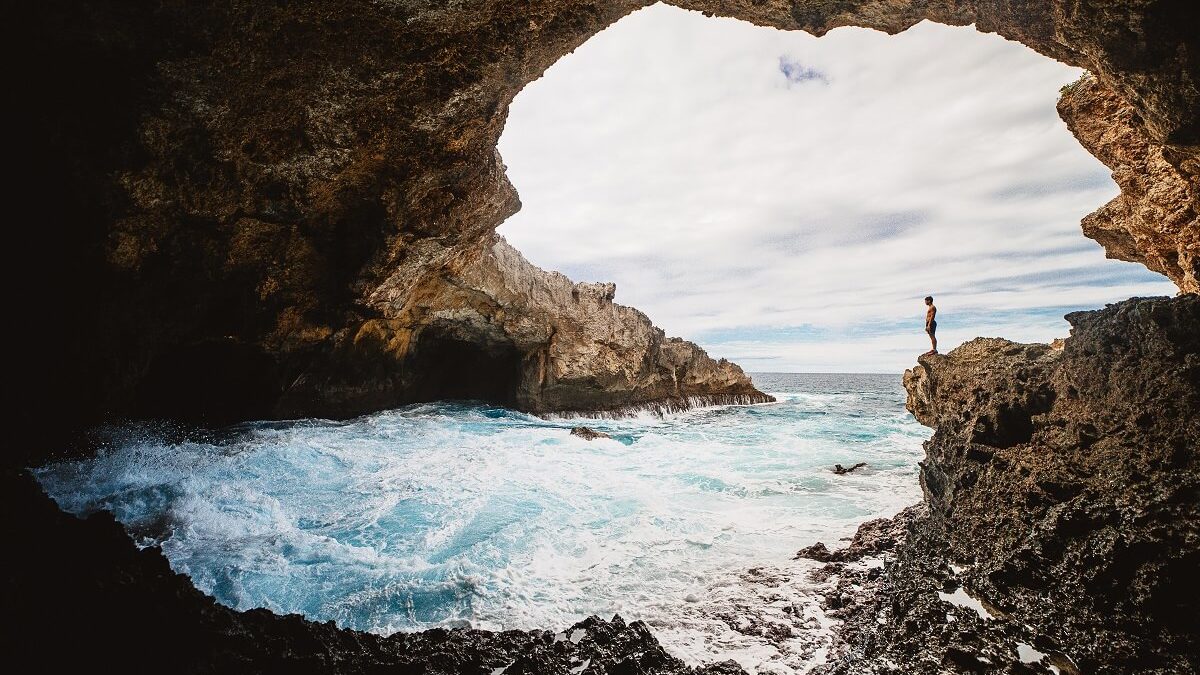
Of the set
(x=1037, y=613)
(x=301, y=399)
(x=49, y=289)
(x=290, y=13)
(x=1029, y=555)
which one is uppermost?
(x=290, y=13)

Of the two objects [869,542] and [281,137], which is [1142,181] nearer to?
[869,542]

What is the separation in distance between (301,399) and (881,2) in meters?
16.1

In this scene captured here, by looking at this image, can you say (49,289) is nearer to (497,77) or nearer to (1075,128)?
(497,77)

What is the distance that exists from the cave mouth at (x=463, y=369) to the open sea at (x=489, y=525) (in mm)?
5995

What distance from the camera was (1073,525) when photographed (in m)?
4.07

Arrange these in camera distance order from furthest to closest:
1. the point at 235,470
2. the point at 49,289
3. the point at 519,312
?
the point at 519,312
the point at 235,470
the point at 49,289

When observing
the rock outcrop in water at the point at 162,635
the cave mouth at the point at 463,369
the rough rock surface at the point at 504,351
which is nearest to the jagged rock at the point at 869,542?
the rock outcrop in water at the point at 162,635

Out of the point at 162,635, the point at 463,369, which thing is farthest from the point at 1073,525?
the point at 463,369

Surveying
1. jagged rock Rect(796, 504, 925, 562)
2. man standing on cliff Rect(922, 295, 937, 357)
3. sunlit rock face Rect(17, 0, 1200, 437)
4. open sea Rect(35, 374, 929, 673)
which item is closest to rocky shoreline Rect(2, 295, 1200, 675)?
jagged rock Rect(796, 504, 925, 562)

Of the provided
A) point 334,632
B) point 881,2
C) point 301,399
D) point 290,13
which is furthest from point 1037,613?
point 301,399

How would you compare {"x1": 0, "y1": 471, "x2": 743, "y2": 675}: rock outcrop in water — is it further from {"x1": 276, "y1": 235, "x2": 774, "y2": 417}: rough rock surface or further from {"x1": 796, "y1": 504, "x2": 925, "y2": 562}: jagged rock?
{"x1": 276, "y1": 235, "x2": 774, "y2": 417}: rough rock surface

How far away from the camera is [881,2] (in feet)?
19.0

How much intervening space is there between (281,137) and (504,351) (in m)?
14.4

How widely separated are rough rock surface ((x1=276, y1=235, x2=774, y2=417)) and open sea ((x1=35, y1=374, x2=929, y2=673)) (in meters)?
2.85
